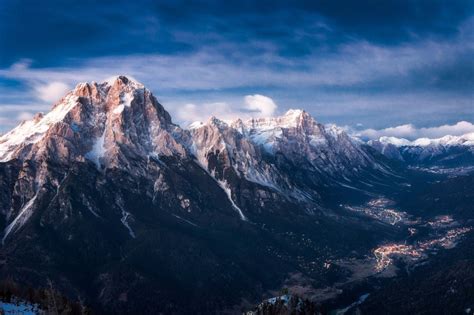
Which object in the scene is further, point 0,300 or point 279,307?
point 279,307

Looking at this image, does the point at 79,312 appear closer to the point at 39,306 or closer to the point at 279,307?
the point at 39,306

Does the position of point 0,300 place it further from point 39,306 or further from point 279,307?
point 279,307

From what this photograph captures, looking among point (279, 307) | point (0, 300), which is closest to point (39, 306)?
point (0, 300)

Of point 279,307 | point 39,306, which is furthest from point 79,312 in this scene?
point 279,307

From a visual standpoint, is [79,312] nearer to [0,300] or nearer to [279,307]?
[0,300]

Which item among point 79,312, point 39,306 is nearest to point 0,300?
point 39,306

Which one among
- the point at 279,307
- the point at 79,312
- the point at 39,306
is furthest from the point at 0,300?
the point at 279,307

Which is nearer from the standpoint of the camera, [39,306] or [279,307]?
[39,306]
